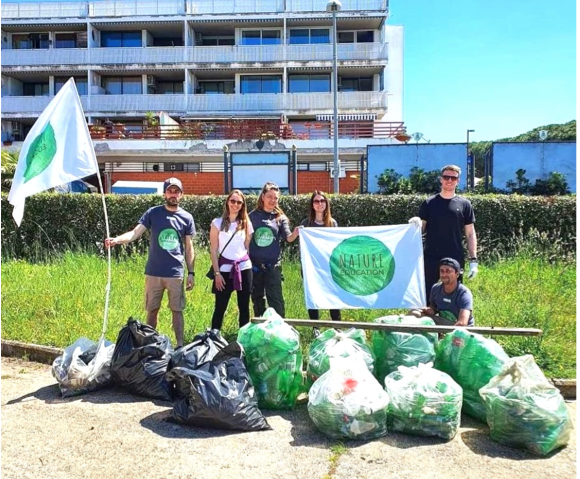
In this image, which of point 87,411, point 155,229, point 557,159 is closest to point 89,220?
point 155,229

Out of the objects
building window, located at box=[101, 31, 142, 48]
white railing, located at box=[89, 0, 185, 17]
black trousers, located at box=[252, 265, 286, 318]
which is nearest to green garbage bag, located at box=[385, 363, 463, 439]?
black trousers, located at box=[252, 265, 286, 318]

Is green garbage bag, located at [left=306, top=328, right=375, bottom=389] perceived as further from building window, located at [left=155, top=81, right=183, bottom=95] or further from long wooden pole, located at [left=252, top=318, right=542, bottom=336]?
building window, located at [left=155, top=81, right=183, bottom=95]

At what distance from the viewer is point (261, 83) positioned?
3794 cm

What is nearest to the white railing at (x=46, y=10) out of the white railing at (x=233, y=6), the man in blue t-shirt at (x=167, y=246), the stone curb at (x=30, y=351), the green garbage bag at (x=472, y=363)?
the white railing at (x=233, y=6)

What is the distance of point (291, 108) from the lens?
36.3 meters

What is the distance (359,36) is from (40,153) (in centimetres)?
Answer: 3647

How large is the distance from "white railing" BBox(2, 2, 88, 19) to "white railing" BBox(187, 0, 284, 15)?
7.89 meters

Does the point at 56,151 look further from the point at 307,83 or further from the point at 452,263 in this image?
the point at 307,83

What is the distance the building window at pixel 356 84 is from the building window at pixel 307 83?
4.52 ft

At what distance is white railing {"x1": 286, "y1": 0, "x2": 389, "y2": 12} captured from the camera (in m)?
36.0

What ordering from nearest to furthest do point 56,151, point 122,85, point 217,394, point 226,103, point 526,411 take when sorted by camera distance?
point 526,411, point 217,394, point 56,151, point 226,103, point 122,85

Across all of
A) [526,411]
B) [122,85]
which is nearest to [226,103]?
[122,85]

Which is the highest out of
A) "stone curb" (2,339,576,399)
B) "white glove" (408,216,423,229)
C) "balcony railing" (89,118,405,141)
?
"balcony railing" (89,118,405,141)

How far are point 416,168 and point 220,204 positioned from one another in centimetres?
815
